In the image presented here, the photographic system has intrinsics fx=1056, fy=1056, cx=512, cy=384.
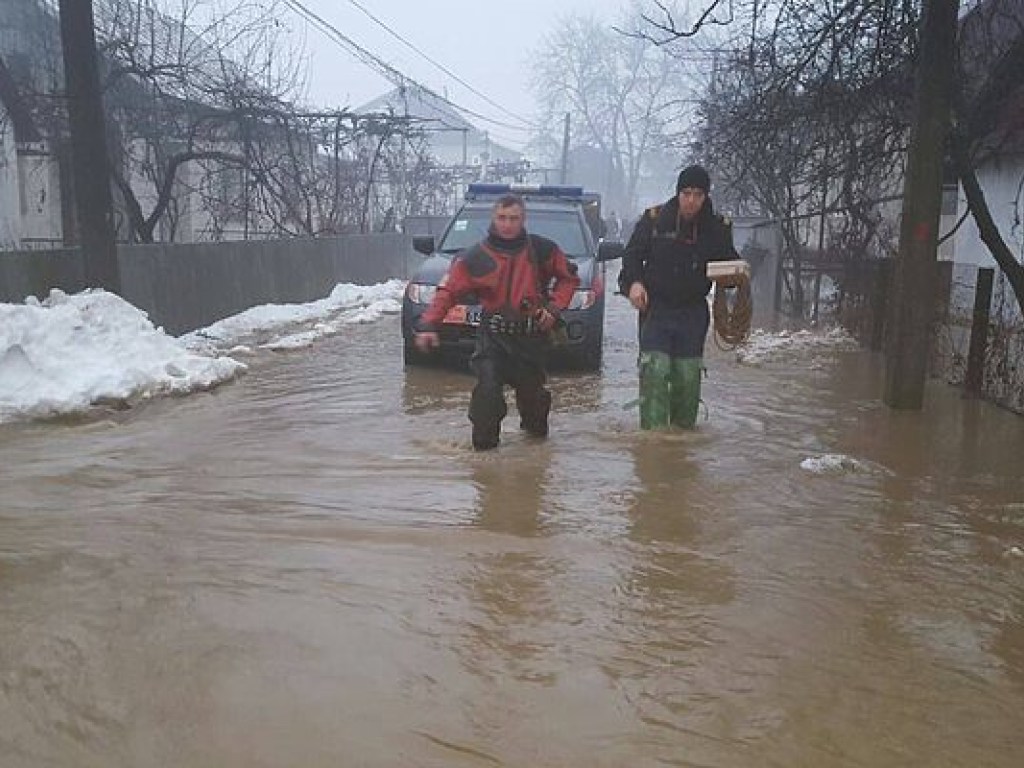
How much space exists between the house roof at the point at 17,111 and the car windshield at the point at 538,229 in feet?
34.6

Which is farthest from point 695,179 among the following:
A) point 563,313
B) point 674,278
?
point 563,313

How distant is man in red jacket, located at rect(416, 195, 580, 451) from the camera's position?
20.8 feet

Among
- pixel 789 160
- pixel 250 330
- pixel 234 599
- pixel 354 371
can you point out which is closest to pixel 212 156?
pixel 250 330

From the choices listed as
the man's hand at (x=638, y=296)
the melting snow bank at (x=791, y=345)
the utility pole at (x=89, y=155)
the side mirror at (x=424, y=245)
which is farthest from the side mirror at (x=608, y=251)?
the utility pole at (x=89, y=155)

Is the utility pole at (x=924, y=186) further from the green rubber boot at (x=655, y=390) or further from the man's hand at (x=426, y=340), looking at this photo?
the man's hand at (x=426, y=340)

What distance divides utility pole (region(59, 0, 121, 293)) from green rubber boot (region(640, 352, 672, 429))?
5.58 metres

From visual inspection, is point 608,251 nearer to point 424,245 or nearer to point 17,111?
point 424,245

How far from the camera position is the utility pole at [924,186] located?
23.1ft

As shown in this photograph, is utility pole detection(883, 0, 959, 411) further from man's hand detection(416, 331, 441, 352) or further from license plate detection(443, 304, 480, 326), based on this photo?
license plate detection(443, 304, 480, 326)

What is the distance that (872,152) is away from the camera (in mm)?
9930

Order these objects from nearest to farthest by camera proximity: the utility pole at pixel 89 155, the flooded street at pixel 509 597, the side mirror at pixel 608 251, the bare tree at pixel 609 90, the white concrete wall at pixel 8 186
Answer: the flooded street at pixel 509 597 < the utility pole at pixel 89 155 < the side mirror at pixel 608 251 < the white concrete wall at pixel 8 186 < the bare tree at pixel 609 90

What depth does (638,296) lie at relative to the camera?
21.1 ft

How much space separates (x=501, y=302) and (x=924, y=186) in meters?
3.17

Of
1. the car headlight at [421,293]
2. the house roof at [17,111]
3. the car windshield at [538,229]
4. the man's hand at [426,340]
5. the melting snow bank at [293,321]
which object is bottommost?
the melting snow bank at [293,321]
